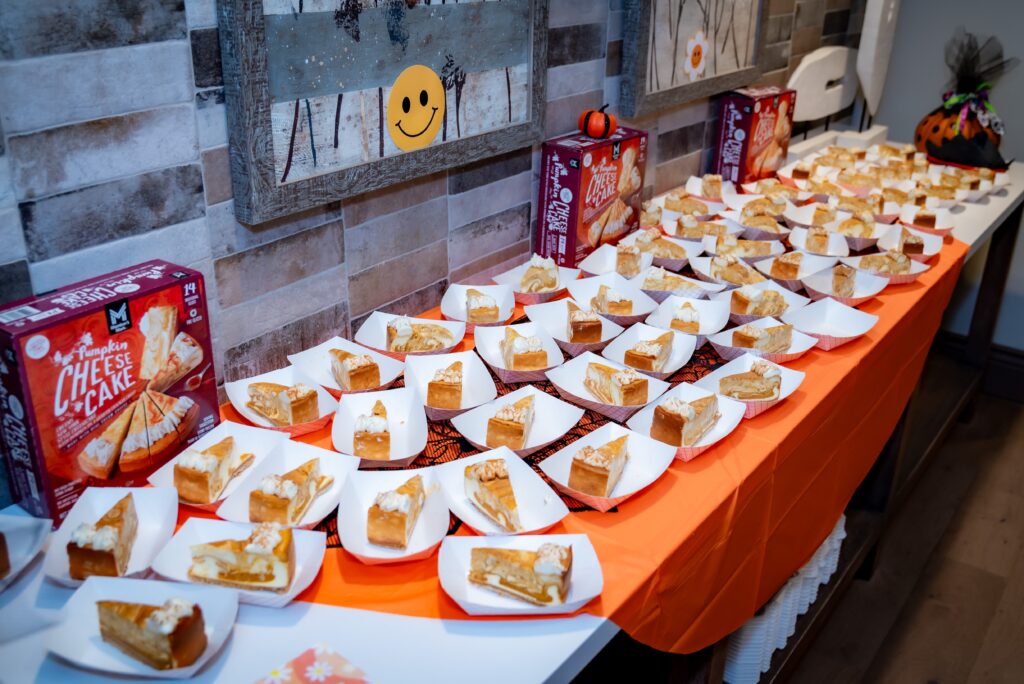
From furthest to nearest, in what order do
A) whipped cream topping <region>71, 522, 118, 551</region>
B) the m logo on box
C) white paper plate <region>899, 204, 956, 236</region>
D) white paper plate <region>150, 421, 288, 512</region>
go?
white paper plate <region>899, 204, 956, 236</region>
white paper plate <region>150, 421, 288, 512</region>
the m logo on box
whipped cream topping <region>71, 522, 118, 551</region>

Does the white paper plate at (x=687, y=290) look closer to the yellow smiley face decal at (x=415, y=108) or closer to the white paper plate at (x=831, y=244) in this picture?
the white paper plate at (x=831, y=244)

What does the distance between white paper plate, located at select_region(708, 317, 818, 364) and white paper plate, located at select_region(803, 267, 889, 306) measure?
240 millimetres

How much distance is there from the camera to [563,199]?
1995 mm

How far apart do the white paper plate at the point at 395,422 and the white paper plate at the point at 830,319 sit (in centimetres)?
83

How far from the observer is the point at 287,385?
1421mm

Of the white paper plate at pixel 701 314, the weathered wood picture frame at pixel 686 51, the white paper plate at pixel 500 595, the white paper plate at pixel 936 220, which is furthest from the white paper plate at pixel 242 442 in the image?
the white paper plate at pixel 936 220

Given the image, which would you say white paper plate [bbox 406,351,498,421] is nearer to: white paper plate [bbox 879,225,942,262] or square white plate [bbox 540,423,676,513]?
square white plate [bbox 540,423,676,513]

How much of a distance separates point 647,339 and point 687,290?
0.28 m

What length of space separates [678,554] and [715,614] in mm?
282

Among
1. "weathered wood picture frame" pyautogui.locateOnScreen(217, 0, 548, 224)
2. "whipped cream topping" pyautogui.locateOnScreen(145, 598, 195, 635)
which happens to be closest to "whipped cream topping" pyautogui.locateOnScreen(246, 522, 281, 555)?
"whipped cream topping" pyautogui.locateOnScreen(145, 598, 195, 635)

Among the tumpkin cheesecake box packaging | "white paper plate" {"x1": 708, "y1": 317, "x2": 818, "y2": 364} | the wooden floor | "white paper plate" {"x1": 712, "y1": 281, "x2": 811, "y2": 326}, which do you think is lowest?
the wooden floor

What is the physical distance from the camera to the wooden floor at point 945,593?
2.17 meters

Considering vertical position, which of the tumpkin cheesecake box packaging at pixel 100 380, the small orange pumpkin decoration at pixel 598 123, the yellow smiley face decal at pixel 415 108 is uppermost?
the yellow smiley face decal at pixel 415 108

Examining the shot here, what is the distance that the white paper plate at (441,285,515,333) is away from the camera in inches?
68.6
